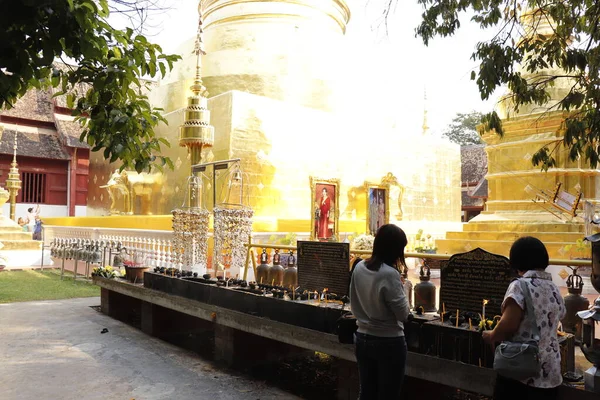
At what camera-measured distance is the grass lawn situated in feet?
32.0

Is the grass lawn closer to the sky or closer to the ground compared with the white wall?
closer to the ground

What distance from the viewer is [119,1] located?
13.5ft

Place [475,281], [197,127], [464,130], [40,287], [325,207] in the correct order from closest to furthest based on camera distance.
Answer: [475,281] → [197,127] → [40,287] → [325,207] → [464,130]

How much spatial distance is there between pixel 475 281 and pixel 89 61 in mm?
3255

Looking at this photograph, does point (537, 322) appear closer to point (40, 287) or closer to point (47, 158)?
point (40, 287)

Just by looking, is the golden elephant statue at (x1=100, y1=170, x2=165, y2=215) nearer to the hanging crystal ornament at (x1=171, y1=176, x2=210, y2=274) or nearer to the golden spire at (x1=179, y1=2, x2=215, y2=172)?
the golden spire at (x1=179, y1=2, x2=215, y2=172)

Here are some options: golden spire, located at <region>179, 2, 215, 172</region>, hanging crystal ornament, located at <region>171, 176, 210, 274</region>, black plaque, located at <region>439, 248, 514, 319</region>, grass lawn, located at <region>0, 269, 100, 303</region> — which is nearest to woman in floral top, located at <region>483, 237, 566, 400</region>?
black plaque, located at <region>439, 248, 514, 319</region>

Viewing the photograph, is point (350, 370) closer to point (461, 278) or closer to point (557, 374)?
point (461, 278)

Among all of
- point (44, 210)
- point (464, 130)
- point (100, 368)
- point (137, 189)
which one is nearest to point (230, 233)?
point (100, 368)

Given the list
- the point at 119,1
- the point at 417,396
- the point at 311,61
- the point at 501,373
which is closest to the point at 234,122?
the point at 311,61

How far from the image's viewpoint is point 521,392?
2.62 metres

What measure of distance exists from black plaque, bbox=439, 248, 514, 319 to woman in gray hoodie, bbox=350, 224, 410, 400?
3.71 ft

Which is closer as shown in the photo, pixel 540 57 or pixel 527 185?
pixel 540 57

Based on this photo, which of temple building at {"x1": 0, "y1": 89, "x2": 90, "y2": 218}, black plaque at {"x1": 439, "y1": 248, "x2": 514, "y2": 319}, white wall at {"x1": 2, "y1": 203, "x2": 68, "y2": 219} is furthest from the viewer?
temple building at {"x1": 0, "y1": 89, "x2": 90, "y2": 218}
